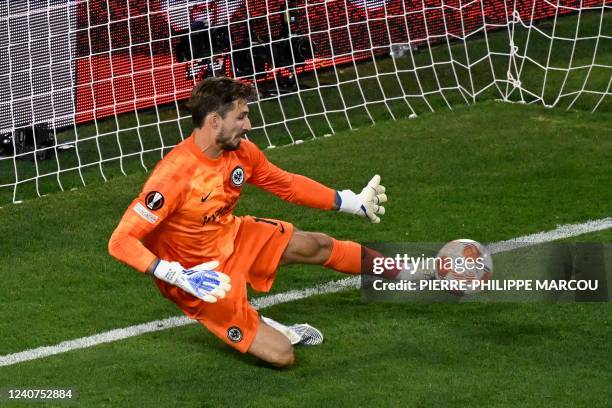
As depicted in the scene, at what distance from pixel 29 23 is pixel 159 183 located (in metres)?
4.53

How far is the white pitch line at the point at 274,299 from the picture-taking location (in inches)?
282

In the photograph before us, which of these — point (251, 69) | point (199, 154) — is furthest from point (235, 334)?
point (251, 69)

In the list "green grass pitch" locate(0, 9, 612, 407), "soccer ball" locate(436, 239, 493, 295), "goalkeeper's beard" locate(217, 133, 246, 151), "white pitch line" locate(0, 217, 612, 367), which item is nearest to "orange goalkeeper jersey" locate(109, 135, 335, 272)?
"goalkeeper's beard" locate(217, 133, 246, 151)

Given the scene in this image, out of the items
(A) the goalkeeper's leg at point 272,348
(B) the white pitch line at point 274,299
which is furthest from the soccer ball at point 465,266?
(A) the goalkeeper's leg at point 272,348

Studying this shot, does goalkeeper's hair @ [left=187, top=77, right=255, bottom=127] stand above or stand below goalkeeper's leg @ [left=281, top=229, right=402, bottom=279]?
A: above

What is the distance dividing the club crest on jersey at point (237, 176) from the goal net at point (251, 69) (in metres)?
3.82

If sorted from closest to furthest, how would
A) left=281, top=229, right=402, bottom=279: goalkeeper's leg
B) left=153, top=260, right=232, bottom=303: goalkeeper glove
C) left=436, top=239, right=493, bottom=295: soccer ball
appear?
left=153, top=260, right=232, bottom=303: goalkeeper glove → left=281, top=229, right=402, bottom=279: goalkeeper's leg → left=436, top=239, right=493, bottom=295: soccer ball

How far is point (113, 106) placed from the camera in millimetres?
11148

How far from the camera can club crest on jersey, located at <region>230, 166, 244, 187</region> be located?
6.95 m

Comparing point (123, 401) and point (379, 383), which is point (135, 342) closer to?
point (123, 401)

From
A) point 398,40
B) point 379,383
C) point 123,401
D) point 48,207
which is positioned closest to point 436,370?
point 379,383

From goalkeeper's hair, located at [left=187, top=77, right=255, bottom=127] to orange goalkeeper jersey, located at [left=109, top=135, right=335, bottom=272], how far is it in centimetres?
18

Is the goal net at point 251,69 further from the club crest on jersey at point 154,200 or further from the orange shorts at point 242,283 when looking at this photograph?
the club crest on jersey at point 154,200

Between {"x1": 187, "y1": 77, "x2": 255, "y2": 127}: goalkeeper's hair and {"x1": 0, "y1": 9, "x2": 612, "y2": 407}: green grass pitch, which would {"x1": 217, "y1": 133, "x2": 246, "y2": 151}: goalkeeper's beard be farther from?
{"x1": 0, "y1": 9, "x2": 612, "y2": 407}: green grass pitch
